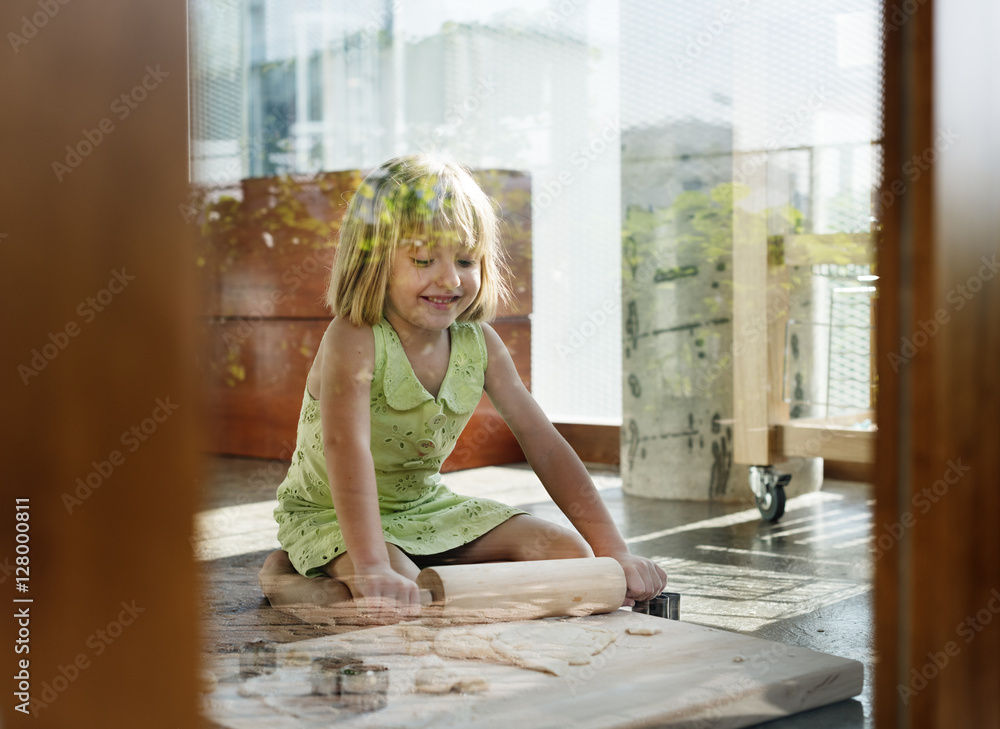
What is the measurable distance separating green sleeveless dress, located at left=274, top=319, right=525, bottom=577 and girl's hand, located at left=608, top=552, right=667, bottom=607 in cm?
17

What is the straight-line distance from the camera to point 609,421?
1.21 metres

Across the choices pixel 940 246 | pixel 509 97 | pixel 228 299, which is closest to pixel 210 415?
pixel 228 299

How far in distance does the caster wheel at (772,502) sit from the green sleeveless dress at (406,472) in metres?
0.32

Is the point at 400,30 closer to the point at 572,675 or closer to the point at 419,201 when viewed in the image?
the point at 419,201

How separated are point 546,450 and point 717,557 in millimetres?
262

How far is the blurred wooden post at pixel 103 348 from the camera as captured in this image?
57cm

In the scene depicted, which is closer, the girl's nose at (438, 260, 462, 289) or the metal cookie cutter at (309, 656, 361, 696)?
the metal cookie cutter at (309, 656, 361, 696)

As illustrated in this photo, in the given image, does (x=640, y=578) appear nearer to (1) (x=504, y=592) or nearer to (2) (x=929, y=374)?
(1) (x=504, y=592)

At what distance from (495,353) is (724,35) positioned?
0.54m

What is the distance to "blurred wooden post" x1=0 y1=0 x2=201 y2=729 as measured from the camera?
568 mm

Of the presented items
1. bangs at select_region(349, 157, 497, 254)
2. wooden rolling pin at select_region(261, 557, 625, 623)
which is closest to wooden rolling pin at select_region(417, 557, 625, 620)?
wooden rolling pin at select_region(261, 557, 625, 623)

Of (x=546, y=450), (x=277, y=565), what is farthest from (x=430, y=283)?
(x=277, y=565)

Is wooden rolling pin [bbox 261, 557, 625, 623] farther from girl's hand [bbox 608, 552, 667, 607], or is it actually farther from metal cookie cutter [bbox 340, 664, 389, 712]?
metal cookie cutter [bbox 340, 664, 389, 712]

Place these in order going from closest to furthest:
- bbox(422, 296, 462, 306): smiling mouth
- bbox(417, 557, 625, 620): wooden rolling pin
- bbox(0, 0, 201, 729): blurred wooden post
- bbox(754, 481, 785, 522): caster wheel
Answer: bbox(0, 0, 201, 729): blurred wooden post < bbox(417, 557, 625, 620): wooden rolling pin < bbox(422, 296, 462, 306): smiling mouth < bbox(754, 481, 785, 522): caster wheel
